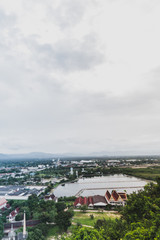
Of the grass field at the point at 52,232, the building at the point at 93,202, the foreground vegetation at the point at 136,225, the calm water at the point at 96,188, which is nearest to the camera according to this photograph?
the foreground vegetation at the point at 136,225

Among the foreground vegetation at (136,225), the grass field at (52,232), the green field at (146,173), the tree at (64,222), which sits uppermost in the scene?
the foreground vegetation at (136,225)

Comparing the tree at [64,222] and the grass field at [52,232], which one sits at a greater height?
the tree at [64,222]

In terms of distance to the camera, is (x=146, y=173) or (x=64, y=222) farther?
(x=146, y=173)

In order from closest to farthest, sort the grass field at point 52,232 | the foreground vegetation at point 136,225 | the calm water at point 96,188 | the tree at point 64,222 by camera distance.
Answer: the foreground vegetation at point 136,225 → the grass field at point 52,232 → the tree at point 64,222 → the calm water at point 96,188

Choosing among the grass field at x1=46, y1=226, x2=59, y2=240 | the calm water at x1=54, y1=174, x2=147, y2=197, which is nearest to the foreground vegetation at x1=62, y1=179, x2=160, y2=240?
the grass field at x1=46, y1=226, x2=59, y2=240

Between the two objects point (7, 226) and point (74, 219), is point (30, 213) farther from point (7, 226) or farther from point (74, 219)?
point (74, 219)

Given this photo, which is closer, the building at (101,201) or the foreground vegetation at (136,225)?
the foreground vegetation at (136,225)

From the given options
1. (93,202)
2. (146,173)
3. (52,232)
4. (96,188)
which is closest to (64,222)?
(52,232)

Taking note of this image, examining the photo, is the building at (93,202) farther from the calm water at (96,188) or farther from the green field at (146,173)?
the green field at (146,173)

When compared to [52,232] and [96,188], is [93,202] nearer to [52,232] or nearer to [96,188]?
[52,232]

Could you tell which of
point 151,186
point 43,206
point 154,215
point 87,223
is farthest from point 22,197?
point 154,215

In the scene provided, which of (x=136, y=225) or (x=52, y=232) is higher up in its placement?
(x=136, y=225)

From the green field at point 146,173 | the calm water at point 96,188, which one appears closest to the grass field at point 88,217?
Answer: the calm water at point 96,188
